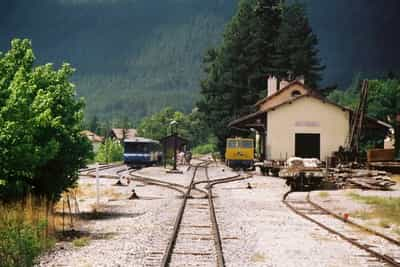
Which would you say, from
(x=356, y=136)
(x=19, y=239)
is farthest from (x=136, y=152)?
(x=19, y=239)

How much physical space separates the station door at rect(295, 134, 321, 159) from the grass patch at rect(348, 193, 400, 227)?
22016mm

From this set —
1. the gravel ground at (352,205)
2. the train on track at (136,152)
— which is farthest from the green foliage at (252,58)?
the gravel ground at (352,205)

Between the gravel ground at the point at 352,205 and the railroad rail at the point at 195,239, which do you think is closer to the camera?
the railroad rail at the point at 195,239

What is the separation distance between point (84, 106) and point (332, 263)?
29.4 feet

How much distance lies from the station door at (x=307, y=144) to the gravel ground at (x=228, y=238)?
2482cm

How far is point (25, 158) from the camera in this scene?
13.4 metres

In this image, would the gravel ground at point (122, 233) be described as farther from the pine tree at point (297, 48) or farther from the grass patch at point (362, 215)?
the pine tree at point (297, 48)

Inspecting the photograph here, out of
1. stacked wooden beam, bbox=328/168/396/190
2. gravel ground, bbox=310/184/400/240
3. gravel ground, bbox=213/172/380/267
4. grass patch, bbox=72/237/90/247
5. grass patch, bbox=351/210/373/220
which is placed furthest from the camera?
stacked wooden beam, bbox=328/168/396/190

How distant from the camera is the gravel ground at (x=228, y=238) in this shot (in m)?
9.77

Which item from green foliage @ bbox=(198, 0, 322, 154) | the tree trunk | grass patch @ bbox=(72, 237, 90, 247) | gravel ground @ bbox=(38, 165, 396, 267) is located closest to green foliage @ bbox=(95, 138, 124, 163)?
green foliage @ bbox=(198, 0, 322, 154)

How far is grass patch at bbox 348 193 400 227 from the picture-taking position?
16.1 metres

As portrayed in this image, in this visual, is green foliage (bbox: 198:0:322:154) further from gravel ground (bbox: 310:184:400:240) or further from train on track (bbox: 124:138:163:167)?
gravel ground (bbox: 310:184:400:240)

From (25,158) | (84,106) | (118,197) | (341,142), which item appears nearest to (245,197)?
(118,197)

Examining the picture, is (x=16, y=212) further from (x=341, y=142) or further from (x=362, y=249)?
(x=341, y=142)
